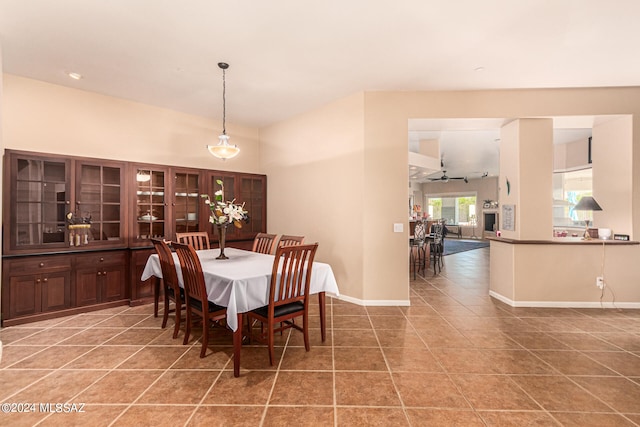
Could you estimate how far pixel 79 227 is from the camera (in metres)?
3.50

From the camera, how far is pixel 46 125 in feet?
11.6

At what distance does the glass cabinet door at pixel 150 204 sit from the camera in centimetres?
403

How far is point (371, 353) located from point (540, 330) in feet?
6.43

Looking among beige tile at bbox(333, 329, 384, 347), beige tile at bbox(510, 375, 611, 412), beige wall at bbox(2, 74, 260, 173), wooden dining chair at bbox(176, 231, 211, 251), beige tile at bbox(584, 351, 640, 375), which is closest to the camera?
beige tile at bbox(510, 375, 611, 412)

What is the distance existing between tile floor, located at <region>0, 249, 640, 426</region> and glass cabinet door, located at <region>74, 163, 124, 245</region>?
111cm

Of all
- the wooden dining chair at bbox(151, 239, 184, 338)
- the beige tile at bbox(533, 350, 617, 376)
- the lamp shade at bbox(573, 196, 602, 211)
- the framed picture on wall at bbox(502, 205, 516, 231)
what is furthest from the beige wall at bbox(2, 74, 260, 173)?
the lamp shade at bbox(573, 196, 602, 211)

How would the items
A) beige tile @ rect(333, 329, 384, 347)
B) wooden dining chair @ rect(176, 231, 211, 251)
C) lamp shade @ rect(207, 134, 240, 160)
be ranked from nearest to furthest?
beige tile @ rect(333, 329, 384, 347)
lamp shade @ rect(207, 134, 240, 160)
wooden dining chair @ rect(176, 231, 211, 251)

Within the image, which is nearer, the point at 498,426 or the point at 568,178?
the point at 498,426

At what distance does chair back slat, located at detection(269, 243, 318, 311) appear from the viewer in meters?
2.27

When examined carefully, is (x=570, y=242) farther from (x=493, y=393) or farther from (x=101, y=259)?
(x=101, y=259)

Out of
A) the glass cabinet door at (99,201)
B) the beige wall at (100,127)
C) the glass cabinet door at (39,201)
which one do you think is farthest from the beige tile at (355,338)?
the beige wall at (100,127)

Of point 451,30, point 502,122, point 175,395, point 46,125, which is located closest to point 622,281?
point 502,122

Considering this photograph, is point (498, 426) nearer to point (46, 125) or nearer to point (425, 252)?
point (425, 252)

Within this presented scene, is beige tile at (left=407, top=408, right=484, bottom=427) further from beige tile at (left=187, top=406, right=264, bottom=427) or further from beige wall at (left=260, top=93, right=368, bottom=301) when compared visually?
beige wall at (left=260, top=93, right=368, bottom=301)
